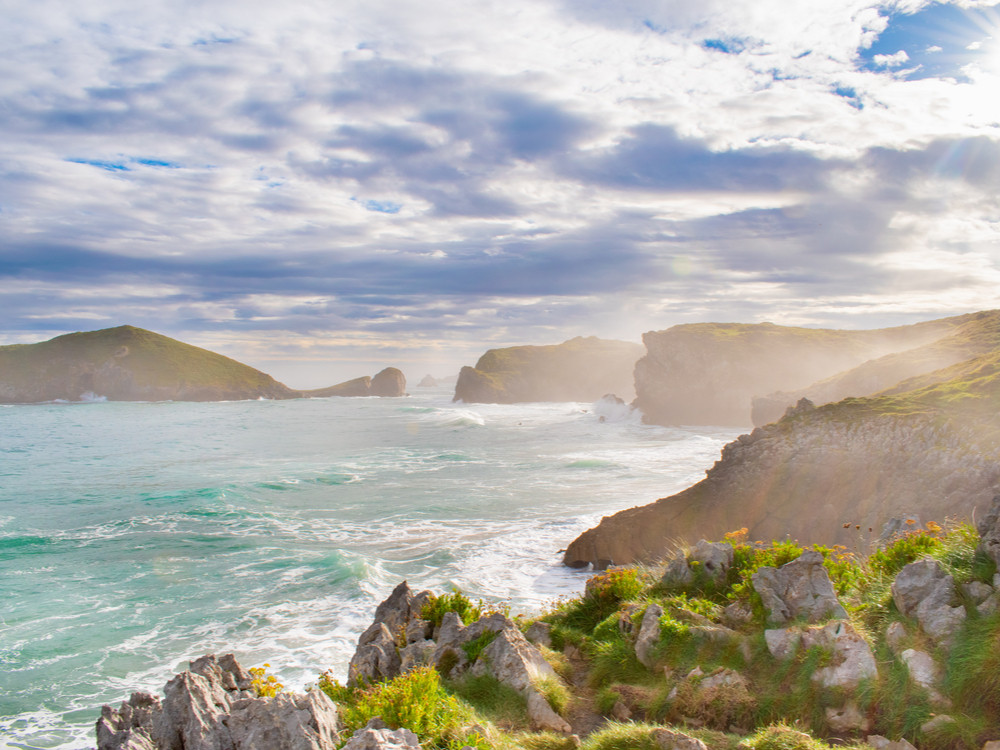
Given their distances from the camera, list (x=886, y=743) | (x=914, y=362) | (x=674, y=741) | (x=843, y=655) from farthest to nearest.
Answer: (x=914, y=362), (x=843, y=655), (x=886, y=743), (x=674, y=741)

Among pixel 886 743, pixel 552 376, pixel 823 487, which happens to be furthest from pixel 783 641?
pixel 552 376

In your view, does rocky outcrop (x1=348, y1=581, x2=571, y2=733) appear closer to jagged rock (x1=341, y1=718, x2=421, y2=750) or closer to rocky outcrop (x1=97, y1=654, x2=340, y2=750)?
rocky outcrop (x1=97, y1=654, x2=340, y2=750)

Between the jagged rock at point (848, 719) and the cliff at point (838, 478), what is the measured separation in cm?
1306

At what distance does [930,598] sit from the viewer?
7402mm

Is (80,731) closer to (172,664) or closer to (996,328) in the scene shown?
(172,664)

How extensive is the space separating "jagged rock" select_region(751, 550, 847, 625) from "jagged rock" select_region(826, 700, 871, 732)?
4.74ft

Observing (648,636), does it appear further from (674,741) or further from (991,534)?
(991,534)

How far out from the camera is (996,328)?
158 ft

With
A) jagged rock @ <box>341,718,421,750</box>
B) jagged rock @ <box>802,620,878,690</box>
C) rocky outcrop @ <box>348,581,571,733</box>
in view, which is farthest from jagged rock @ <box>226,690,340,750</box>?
jagged rock @ <box>802,620,878,690</box>

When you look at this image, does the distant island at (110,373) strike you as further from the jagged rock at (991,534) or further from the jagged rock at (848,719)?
the jagged rock at (991,534)

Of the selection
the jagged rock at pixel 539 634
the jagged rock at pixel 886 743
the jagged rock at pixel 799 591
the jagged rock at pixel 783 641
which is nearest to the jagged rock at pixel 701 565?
the jagged rock at pixel 799 591

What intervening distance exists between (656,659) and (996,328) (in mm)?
56445

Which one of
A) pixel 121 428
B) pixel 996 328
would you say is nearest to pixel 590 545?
pixel 996 328

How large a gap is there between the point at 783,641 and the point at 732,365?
85586 millimetres
